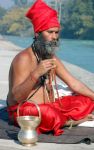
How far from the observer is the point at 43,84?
13.6 ft

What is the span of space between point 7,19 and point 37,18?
95.2 metres

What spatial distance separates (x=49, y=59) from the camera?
3.76 metres

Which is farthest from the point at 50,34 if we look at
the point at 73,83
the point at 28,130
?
the point at 28,130

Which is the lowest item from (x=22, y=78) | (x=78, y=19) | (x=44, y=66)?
(x=78, y=19)

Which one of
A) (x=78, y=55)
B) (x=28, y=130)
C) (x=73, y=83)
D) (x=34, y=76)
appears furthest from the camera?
(x=78, y=55)

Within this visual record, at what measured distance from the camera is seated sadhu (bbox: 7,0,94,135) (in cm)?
381

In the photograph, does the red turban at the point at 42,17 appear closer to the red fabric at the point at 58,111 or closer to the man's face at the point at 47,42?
the man's face at the point at 47,42

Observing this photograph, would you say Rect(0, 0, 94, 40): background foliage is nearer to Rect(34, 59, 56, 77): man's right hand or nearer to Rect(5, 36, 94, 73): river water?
Rect(5, 36, 94, 73): river water

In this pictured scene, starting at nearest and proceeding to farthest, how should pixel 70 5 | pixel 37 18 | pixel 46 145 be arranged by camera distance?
pixel 46 145 → pixel 37 18 → pixel 70 5

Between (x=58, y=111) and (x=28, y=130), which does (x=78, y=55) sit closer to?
(x=58, y=111)

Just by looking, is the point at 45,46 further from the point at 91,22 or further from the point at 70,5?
the point at 70,5

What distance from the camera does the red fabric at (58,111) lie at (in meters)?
3.84

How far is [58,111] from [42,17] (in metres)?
0.75

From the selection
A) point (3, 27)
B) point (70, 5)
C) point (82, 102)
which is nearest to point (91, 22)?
point (70, 5)
